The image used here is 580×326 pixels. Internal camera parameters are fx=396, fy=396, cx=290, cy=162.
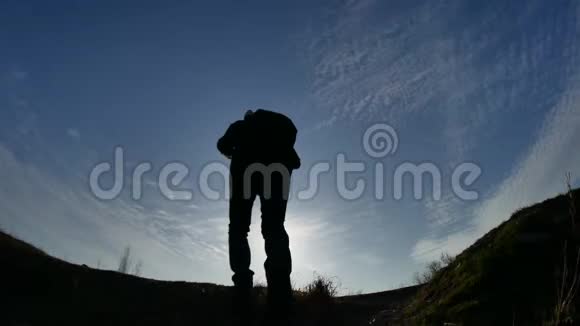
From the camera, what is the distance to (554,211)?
459 centimetres

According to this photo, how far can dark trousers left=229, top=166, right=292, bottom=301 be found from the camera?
377 centimetres

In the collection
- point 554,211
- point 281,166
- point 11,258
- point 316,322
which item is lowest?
point 316,322

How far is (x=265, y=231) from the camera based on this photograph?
13.4ft

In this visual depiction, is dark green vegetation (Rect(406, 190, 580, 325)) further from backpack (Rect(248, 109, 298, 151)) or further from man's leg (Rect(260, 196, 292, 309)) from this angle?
backpack (Rect(248, 109, 298, 151))

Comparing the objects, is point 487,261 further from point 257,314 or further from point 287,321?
point 257,314

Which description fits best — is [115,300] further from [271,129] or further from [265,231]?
[271,129]

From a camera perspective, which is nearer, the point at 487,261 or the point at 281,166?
the point at 487,261

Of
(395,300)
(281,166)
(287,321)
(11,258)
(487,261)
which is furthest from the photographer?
(395,300)

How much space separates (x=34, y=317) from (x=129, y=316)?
0.95 metres

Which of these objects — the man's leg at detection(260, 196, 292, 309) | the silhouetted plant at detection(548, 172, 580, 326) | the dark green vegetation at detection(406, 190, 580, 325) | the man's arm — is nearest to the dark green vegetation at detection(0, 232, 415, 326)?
the man's leg at detection(260, 196, 292, 309)

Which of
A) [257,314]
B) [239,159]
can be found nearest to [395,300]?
[257,314]

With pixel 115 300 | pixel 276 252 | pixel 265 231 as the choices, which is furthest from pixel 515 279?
pixel 115 300

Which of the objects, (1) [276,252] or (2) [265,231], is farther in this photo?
(2) [265,231]

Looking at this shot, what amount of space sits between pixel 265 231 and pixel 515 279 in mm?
2371
